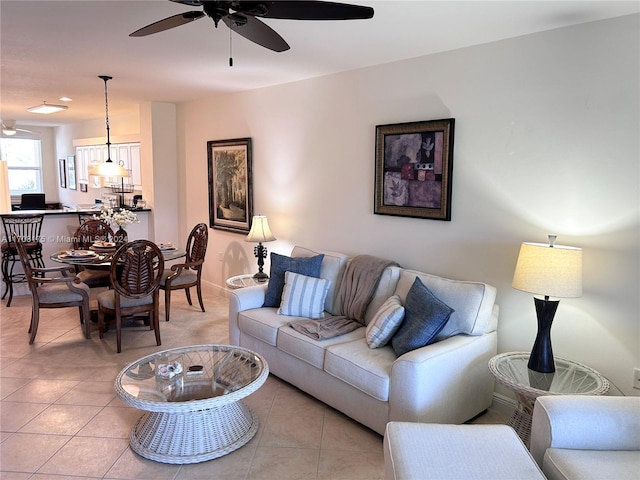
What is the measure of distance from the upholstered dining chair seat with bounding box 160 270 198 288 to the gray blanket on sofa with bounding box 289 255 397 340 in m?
2.01

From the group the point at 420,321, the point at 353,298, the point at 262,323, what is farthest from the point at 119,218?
the point at 420,321

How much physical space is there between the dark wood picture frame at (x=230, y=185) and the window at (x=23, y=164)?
737 cm

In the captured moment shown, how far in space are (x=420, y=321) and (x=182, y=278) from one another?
304cm

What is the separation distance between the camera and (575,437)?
191 cm

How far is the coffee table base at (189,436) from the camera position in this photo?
101 inches

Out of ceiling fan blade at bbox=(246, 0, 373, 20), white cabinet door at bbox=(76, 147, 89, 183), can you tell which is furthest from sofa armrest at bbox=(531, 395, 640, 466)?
white cabinet door at bbox=(76, 147, 89, 183)

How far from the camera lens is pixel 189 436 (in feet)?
8.55

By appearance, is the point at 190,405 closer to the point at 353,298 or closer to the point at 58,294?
the point at 353,298

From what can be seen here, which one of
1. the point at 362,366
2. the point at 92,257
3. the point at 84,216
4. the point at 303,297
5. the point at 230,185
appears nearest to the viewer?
the point at 362,366

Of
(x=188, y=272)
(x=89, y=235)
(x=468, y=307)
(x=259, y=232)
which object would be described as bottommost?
(x=188, y=272)

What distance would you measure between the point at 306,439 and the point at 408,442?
3.49ft

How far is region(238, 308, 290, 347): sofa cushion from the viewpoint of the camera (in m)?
3.49

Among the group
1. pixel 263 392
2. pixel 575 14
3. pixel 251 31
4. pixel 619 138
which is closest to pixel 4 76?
pixel 251 31

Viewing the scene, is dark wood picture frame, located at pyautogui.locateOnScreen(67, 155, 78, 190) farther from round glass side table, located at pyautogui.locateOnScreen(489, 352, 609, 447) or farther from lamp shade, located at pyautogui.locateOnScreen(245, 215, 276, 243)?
round glass side table, located at pyautogui.locateOnScreen(489, 352, 609, 447)
